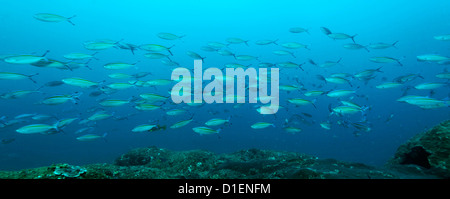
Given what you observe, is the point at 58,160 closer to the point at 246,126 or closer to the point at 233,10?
the point at 246,126

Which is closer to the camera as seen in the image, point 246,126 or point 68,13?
point 246,126

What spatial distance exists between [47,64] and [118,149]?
20.0 m

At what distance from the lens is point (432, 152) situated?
5.64 m

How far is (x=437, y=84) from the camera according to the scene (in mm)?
8570

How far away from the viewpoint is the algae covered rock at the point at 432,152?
5328mm

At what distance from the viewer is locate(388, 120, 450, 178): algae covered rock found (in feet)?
17.5

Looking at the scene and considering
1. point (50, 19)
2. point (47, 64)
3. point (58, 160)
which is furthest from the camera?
point (58, 160)

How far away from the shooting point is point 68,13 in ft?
219

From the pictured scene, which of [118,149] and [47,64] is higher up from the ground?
[47,64]

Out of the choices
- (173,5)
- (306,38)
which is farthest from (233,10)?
(306,38)

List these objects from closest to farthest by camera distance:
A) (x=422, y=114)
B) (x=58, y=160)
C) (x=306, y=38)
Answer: (x=58, y=160)
(x=422, y=114)
(x=306, y=38)
